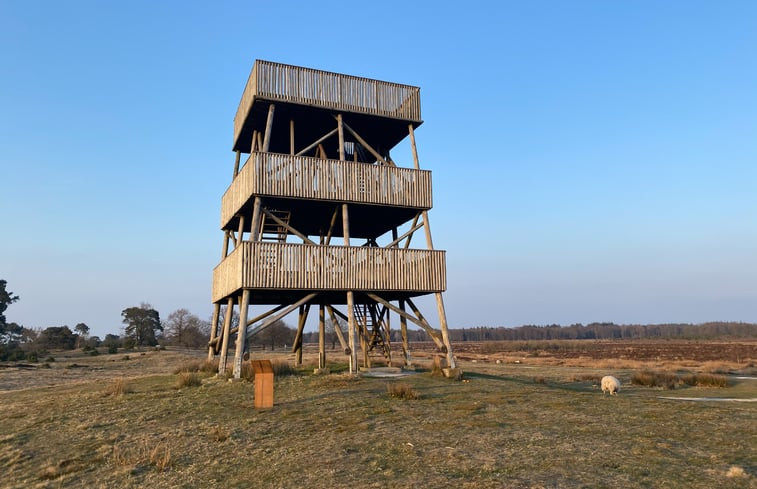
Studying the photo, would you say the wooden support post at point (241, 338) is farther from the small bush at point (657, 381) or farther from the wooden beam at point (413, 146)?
the small bush at point (657, 381)

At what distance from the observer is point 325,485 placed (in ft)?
22.9

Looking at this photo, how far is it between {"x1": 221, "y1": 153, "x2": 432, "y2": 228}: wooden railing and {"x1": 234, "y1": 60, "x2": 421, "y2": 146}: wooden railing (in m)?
2.46

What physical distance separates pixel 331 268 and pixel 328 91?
720cm

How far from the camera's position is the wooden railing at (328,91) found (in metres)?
20.2

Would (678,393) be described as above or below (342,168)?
below

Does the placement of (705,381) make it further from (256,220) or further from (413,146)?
(256,220)

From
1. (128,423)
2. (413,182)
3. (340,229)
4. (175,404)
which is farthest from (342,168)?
(128,423)

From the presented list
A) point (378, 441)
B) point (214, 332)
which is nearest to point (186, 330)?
point (214, 332)

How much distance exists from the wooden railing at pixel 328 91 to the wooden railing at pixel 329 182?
2.46m

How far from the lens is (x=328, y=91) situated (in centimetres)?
2123

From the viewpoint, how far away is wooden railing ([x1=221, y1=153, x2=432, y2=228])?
19250 millimetres

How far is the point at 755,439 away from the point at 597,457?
3.75 m

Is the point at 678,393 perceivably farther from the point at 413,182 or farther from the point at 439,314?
the point at 413,182

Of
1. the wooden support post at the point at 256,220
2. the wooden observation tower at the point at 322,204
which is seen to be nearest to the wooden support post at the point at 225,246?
the wooden observation tower at the point at 322,204
